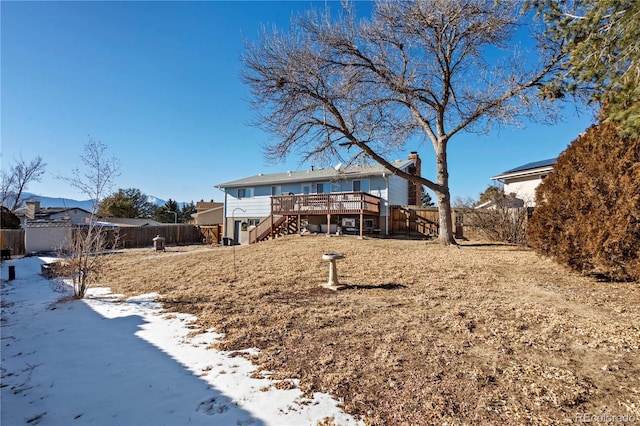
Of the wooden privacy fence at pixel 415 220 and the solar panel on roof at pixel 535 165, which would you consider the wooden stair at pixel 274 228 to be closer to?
the wooden privacy fence at pixel 415 220

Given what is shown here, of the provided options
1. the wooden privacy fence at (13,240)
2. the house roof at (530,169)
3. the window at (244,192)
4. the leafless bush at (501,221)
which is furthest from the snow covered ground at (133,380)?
the window at (244,192)

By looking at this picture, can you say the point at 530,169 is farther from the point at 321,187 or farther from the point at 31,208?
the point at 31,208

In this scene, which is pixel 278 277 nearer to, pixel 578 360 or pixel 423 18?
pixel 578 360

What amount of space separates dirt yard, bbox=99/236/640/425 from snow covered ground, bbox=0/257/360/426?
339 millimetres

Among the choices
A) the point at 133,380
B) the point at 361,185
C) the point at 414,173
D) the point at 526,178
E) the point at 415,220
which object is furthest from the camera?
the point at 414,173

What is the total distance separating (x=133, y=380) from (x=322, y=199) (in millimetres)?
15220

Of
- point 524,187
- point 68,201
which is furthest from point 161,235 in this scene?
point 524,187

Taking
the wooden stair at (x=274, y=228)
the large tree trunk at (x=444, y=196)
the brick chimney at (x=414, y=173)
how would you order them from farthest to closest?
the brick chimney at (x=414, y=173) < the wooden stair at (x=274, y=228) < the large tree trunk at (x=444, y=196)

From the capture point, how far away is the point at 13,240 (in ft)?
63.4

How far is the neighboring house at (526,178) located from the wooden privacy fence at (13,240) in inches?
1160

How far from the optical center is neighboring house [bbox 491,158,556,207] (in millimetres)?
17859

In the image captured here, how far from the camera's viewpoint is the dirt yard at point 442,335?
2.84 meters

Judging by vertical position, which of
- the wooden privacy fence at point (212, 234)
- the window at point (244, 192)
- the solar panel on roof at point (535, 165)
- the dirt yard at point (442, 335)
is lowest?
the dirt yard at point (442, 335)

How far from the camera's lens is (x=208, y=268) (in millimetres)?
10445
